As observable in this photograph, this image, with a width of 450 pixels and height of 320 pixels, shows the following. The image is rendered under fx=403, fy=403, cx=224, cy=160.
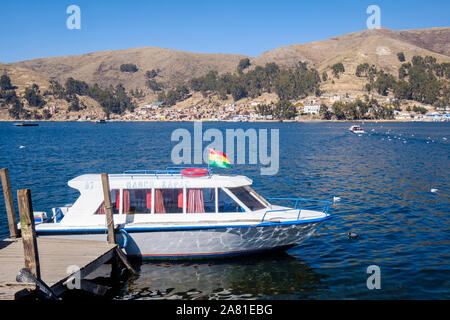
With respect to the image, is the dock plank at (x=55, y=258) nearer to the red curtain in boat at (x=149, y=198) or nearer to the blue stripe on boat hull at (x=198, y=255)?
the blue stripe on boat hull at (x=198, y=255)

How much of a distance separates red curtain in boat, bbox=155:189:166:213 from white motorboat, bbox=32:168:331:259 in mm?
29

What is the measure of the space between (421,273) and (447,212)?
35.0ft

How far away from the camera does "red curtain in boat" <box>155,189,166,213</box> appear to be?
16531mm

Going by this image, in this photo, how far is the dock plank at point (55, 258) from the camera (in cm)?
1182

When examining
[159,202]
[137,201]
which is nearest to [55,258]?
[137,201]

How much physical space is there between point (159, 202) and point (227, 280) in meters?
4.20

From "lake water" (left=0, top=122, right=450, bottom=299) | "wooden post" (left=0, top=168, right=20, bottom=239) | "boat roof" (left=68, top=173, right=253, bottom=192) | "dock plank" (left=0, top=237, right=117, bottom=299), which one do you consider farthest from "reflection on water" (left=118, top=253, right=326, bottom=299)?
"wooden post" (left=0, top=168, right=20, bottom=239)

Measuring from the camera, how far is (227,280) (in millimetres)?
15195

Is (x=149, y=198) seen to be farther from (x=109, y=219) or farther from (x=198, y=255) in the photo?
(x=198, y=255)

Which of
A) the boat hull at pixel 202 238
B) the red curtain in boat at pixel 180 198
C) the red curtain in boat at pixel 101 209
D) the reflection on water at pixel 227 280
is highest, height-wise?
the red curtain in boat at pixel 180 198

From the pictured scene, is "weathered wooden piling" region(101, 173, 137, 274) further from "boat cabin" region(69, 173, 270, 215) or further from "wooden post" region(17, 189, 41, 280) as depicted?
"wooden post" region(17, 189, 41, 280)

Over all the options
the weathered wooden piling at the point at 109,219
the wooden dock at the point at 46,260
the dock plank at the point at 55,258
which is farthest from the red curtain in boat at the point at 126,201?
the dock plank at the point at 55,258

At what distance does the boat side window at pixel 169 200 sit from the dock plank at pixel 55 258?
2543 mm
